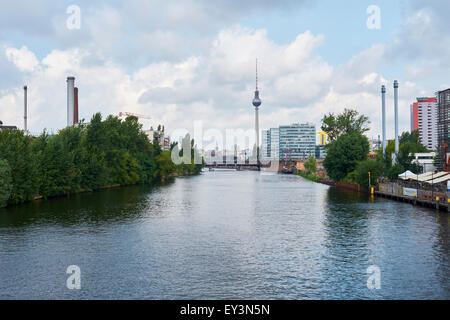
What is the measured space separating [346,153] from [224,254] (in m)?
89.5

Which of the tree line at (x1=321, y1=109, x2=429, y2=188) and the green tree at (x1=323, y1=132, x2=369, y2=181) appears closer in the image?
the tree line at (x1=321, y1=109, x2=429, y2=188)

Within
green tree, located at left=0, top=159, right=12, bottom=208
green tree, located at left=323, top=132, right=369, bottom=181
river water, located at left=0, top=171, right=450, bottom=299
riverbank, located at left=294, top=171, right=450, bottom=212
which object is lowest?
river water, located at left=0, top=171, right=450, bottom=299

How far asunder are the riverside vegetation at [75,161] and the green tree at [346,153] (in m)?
59.1

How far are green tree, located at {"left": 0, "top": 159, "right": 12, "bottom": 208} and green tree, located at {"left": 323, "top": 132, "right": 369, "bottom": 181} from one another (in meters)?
81.7

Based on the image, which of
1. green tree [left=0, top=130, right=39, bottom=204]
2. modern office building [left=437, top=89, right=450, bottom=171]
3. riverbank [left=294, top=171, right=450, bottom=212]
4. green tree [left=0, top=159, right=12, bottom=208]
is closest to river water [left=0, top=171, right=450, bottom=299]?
riverbank [left=294, top=171, right=450, bottom=212]

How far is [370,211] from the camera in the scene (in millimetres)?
65875

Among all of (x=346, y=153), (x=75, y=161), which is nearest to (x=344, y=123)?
(x=346, y=153)

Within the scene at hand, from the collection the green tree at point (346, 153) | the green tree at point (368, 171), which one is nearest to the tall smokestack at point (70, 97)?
the green tree at point (346, 153)

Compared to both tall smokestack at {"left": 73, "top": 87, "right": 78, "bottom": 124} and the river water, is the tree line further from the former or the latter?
tall smokestack at {"left": 73, "top": 87, "right": 78, "bottom": 124}

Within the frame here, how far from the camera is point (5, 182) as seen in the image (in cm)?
6744

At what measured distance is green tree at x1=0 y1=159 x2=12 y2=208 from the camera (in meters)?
66.4

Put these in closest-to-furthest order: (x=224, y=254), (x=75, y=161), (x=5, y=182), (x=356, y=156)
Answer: (x=224, y=254)
(x=5, y=182)
(x=75, y=161)
(x=356, y=156)

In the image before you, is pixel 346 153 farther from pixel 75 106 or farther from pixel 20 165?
pixel 75 106
